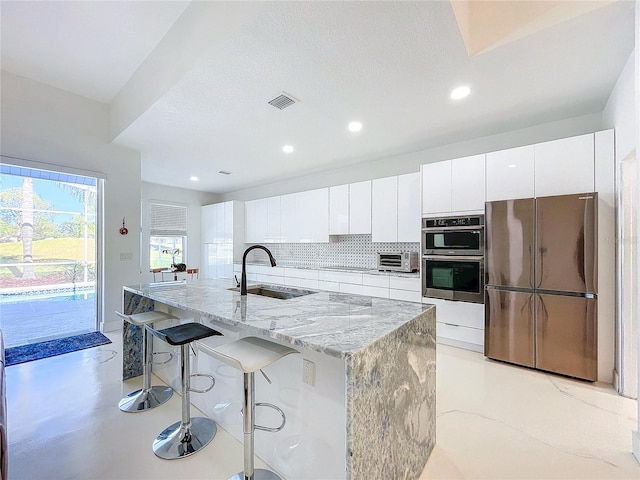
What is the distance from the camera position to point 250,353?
1.35 m

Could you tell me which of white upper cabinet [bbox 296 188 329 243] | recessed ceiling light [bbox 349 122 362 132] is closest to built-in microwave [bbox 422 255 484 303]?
recessed ceiling light [bbox 349 122 362 132]

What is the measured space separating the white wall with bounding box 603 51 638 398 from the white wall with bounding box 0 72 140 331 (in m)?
5.56

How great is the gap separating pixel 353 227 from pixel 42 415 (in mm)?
3856

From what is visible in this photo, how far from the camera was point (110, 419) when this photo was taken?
6.51 ft

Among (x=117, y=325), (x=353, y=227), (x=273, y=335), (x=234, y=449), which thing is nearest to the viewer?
(x=273, y=335)

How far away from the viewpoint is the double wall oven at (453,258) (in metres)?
3.11

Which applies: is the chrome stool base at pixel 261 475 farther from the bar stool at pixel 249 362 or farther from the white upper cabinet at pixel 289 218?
the white upper cabinet at pixel 289 218

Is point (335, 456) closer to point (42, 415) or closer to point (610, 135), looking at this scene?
point (42, 415)

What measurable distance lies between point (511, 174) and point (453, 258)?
107cm

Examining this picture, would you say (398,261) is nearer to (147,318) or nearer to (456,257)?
(456,257)

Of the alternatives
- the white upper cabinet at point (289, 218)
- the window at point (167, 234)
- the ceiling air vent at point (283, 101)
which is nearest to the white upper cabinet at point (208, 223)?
the window at point (167, 234)

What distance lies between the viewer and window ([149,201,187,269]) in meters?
6.16

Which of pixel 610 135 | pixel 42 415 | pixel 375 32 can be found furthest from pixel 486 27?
pixel 42 415

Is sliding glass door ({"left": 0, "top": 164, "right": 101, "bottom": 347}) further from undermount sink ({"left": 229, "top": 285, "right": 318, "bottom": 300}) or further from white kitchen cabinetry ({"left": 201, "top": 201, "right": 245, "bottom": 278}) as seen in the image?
undermount sink ({"left": 229, "top": 285, "right": 318, "bottom": 300})
